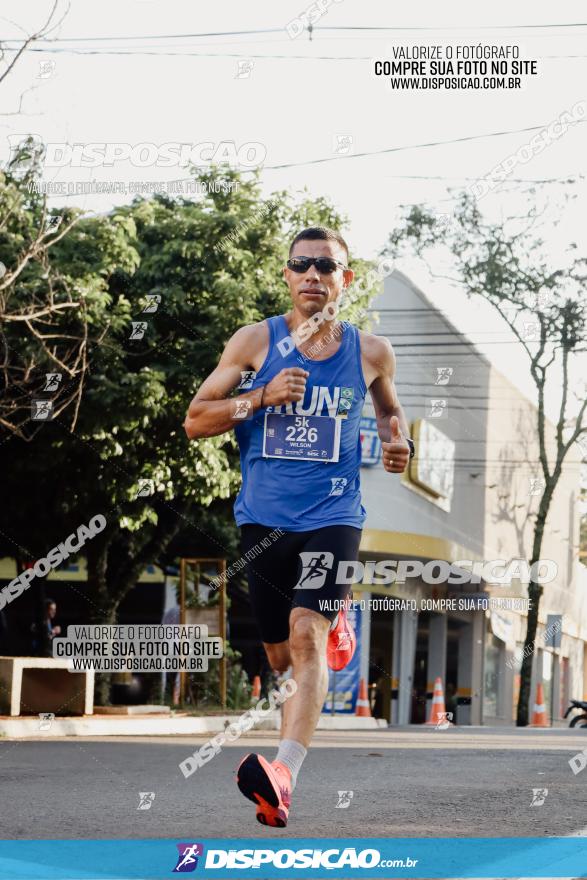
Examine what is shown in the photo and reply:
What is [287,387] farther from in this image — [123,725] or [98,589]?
[98,589]

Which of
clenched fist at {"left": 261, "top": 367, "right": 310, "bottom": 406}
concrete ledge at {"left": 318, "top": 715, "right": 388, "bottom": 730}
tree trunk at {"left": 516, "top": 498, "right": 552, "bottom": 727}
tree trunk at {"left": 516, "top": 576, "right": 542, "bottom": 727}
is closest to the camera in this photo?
clenched fist at {"left": 261, "top": 367, "right": 310, "bottom": 406}

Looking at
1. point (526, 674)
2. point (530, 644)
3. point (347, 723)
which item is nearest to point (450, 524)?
point (526, 674)

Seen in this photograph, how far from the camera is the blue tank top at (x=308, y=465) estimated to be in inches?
186

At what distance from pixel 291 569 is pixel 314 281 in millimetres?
983

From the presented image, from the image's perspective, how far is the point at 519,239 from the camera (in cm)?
3178

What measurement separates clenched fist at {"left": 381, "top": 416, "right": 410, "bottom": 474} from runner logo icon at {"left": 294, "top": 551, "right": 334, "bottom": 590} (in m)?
0.40

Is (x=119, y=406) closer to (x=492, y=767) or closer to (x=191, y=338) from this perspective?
(x=191, y=338)

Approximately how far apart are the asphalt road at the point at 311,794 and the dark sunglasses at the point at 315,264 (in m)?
1.95

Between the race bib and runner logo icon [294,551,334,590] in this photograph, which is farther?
the race bib

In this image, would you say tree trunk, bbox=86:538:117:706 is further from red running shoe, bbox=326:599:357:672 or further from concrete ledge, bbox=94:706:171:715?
red running shoe, bbox=326:599:357:672

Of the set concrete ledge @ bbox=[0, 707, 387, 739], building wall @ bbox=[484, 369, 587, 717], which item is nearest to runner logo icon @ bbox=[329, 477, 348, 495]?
concrete ledge @ bbox=[0, 707, 387, 739]

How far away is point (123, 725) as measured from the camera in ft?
52.4

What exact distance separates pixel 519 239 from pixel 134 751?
2223 cm

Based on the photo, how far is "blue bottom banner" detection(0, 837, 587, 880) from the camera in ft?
13.0
